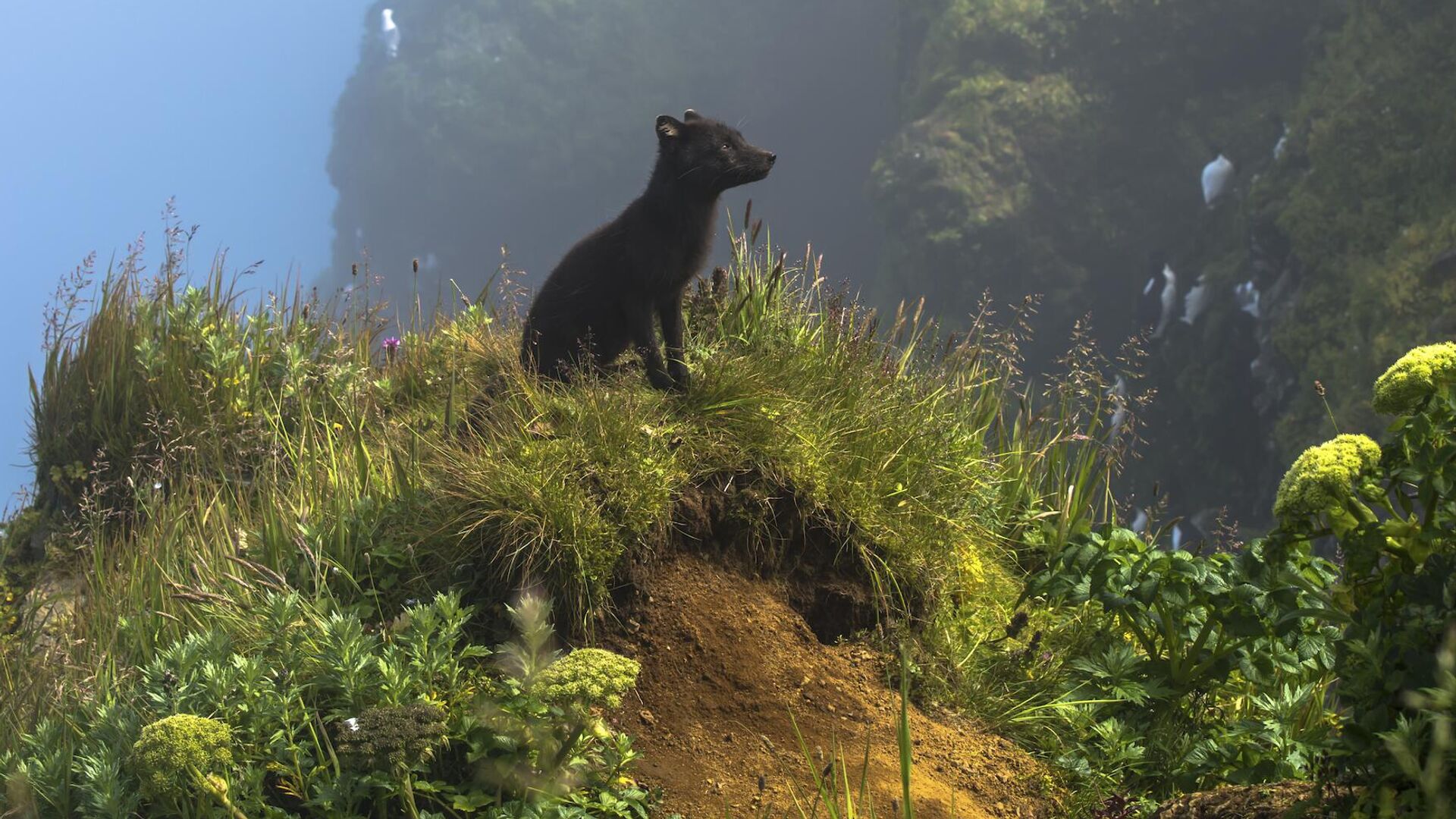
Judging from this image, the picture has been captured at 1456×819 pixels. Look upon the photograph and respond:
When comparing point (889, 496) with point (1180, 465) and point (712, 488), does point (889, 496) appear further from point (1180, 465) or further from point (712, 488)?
point (1180, 465)

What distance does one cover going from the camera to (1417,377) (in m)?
2.77

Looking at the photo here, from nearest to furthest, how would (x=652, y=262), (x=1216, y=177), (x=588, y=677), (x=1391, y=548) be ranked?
(x=1391, y=548), (x=588, y=677), (x=652, y=262), (x=1216, y=177)

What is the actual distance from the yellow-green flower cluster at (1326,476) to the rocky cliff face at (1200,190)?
32.5 m

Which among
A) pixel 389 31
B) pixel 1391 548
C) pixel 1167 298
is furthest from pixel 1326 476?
pixel 389 31

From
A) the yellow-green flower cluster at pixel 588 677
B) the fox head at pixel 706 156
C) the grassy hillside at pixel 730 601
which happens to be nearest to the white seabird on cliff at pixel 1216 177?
the grassy hillside at pixel 730 601

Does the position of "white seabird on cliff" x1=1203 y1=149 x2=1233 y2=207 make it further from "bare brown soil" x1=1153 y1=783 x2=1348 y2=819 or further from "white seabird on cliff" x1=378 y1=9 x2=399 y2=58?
"white seabird on cliff" x1=378 y1=9 x2=399 y2=58

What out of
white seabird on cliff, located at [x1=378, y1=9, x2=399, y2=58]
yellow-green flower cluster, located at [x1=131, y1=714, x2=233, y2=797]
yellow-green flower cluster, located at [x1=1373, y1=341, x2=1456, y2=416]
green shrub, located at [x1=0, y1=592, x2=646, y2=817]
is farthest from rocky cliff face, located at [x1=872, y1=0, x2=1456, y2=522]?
white seabird on cliff, located at [x1=378, y1=9, x2=399, y2=58]

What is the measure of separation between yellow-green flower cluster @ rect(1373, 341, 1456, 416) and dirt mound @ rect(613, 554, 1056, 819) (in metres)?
1.77

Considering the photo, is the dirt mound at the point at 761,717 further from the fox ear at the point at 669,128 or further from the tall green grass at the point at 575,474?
the fox ear at the point at 669,128

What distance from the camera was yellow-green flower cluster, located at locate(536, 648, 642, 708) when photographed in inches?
112

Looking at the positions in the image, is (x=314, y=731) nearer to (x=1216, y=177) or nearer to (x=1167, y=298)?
(x=1167, y=298)

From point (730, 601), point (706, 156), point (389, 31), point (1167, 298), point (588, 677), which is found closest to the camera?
point (588, 677)

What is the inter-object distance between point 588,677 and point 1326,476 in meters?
1.97

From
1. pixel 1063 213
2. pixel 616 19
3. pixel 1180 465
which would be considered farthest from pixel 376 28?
pixel 1180 465
